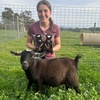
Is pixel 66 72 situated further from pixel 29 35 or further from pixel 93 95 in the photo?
pixel 29 35

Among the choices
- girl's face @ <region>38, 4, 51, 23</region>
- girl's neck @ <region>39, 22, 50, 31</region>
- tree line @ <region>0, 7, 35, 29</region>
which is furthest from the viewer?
tree line @ <region>0, 7, 35, 29</region>

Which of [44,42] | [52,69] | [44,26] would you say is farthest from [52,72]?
[44,26]

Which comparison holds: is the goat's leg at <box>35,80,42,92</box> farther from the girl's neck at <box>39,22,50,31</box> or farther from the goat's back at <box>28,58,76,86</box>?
the girl's neck at <box>39,22,50,31</box>

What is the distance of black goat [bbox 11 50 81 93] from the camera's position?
4461 mm

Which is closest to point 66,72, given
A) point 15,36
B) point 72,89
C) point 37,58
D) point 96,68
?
point 72,89

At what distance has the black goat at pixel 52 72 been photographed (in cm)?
446

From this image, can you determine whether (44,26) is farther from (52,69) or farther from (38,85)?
(38,85)

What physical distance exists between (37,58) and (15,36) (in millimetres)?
19888

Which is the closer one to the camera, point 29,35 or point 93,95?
point 93,95

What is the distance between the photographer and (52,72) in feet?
15.0

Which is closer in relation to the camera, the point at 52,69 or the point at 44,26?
the point at 52,69

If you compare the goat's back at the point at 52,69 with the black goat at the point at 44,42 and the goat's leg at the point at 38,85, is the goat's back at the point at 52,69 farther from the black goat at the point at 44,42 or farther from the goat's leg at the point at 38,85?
the black goat at the point at 44,42

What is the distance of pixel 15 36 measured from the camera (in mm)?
24156

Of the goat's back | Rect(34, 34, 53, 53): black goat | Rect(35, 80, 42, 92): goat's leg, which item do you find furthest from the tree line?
Rect(35, 80, 42, 92): goat's leg
